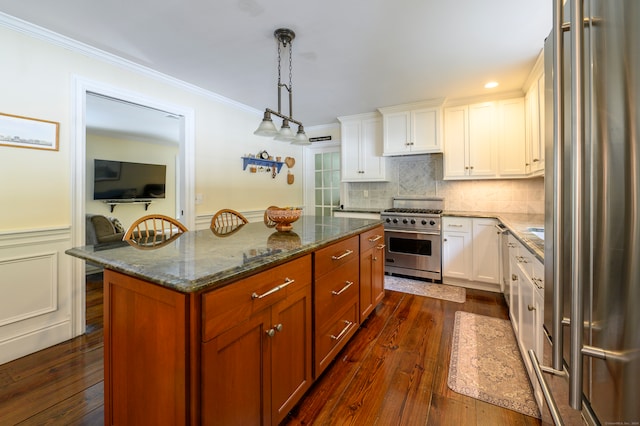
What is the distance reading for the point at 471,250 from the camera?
3.25 meters

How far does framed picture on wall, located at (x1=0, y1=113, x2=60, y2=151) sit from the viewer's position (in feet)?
6.31

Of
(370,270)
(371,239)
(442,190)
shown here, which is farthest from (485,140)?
(370,270)

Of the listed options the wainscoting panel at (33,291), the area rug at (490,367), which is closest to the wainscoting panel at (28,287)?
the wainscoting panel at (33,291)

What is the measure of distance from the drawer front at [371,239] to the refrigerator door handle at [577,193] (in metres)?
1.62

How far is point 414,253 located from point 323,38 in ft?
8.66

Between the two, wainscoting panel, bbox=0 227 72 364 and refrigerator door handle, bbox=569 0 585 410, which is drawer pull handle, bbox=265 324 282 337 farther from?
wainscoting panel, bbox=0 227 72 364

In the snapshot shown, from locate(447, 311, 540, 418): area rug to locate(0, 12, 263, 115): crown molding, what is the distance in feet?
11.7

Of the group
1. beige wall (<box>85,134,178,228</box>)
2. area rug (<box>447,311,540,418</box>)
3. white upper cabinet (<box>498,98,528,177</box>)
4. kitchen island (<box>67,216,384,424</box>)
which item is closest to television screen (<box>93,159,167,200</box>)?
beige wall (<box>85,134,178,228</box>)

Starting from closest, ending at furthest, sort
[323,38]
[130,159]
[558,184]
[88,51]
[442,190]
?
1. [558,184]
2. [323,38]
3. [88,51]
4. [442,190]
5. [130,159]

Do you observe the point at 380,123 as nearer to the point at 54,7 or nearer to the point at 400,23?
the point at 400,23

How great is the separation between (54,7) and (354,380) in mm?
3077

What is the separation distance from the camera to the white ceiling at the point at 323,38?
1.82m

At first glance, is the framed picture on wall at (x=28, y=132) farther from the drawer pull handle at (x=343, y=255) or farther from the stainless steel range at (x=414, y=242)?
the stainless steel range at (x=414, y=242)

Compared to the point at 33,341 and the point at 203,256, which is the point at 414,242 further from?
the point at 33,341
